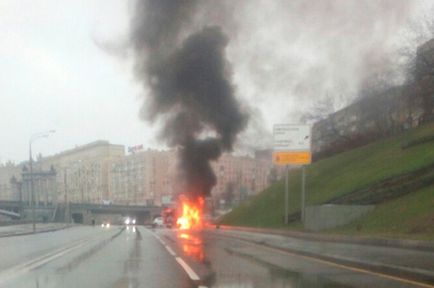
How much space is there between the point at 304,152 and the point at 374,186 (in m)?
5.31

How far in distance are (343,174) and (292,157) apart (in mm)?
9032

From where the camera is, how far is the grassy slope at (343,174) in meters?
36.1

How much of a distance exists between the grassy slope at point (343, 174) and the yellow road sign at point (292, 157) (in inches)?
126

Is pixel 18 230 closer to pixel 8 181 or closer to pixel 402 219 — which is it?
pixel 402 219

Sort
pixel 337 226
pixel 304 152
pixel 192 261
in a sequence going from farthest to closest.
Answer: pixel 304 152
pixel 337 226
pixel 192 261

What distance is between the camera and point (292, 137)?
37.3m

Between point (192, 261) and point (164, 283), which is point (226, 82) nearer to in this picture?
point (192, 261)

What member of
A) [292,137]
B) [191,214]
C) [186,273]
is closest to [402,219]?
[292,137]

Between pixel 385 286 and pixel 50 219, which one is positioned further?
pixel 50 219

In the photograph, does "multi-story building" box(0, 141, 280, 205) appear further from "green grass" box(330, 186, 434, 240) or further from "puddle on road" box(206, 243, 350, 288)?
"puddle on road" box(206, 243, 350, 288)

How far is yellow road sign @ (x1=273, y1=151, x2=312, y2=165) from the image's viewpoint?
121 feet

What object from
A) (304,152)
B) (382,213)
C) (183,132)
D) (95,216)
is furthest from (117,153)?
(382,213)

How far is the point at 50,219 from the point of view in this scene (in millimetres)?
114375

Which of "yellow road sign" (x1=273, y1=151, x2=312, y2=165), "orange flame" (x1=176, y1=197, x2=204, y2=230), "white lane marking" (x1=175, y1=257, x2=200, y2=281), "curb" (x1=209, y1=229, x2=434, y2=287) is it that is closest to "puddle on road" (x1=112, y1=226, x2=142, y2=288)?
"white lane marking" (x1=175, y1=257, x2=200, y2=281)
